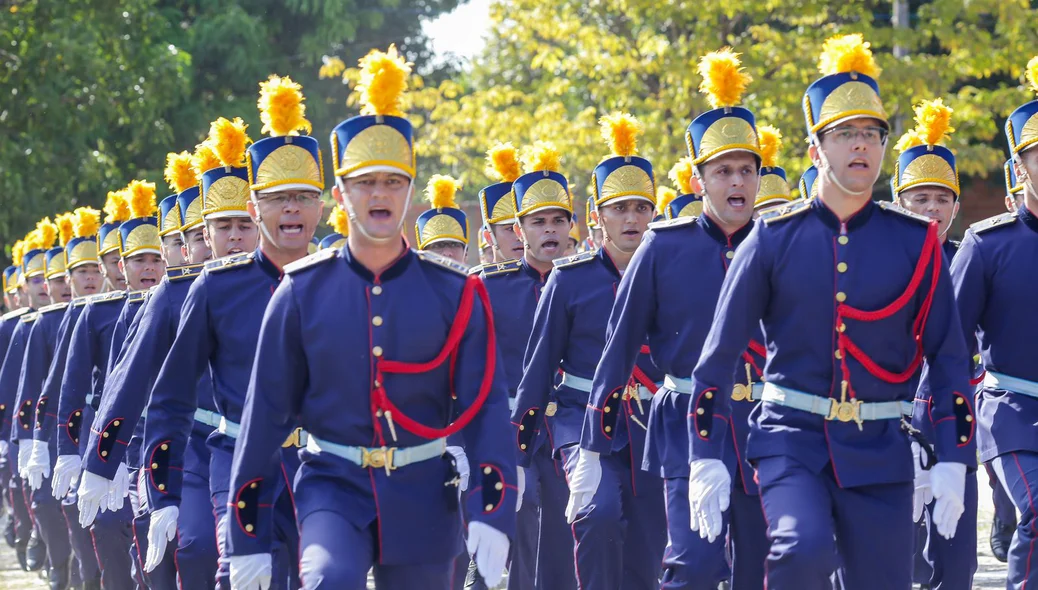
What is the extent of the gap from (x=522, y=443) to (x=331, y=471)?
3250mm

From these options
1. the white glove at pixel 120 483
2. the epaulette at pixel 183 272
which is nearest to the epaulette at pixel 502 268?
the epaulette at pixel 183 272

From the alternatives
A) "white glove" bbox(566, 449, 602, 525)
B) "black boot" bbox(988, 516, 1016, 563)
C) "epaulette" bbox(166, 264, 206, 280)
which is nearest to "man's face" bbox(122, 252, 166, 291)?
"epaulette" bbox(166, 264, 206, 280)

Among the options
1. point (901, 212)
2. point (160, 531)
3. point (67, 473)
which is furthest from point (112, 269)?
point (901, 212)

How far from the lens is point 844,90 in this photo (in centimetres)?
712

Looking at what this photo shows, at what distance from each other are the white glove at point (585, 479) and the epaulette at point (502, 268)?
9.61ft

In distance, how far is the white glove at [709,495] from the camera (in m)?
6.84

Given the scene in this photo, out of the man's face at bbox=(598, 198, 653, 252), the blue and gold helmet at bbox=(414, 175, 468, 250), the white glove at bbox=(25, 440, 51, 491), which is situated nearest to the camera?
the man's face at bbox=(598, 198, 653, 252)

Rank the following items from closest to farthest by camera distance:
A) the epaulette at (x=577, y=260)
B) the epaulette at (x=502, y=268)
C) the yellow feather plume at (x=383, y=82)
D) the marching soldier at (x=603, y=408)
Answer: the yellow feather plume at (x=383, y=82), the marching soldier at (x=603, y=408), the epaulette at (x=577, y=260), the epaulette at (x=502, y=268)

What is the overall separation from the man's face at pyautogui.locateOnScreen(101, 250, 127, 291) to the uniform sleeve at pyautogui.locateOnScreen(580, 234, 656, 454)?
253 inches

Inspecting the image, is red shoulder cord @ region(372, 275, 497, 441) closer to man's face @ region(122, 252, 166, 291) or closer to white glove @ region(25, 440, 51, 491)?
man's face @ region(122, 252, 166, 291)

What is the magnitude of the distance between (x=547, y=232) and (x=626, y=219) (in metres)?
1.32

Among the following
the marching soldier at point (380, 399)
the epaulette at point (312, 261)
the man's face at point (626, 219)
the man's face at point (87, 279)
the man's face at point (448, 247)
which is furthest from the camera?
the man's face at point (87, 279)

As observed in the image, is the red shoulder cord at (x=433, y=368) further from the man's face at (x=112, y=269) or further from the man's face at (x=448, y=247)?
the man's face at (x=112, y=269)

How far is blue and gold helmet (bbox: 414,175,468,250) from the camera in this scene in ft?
44.8
